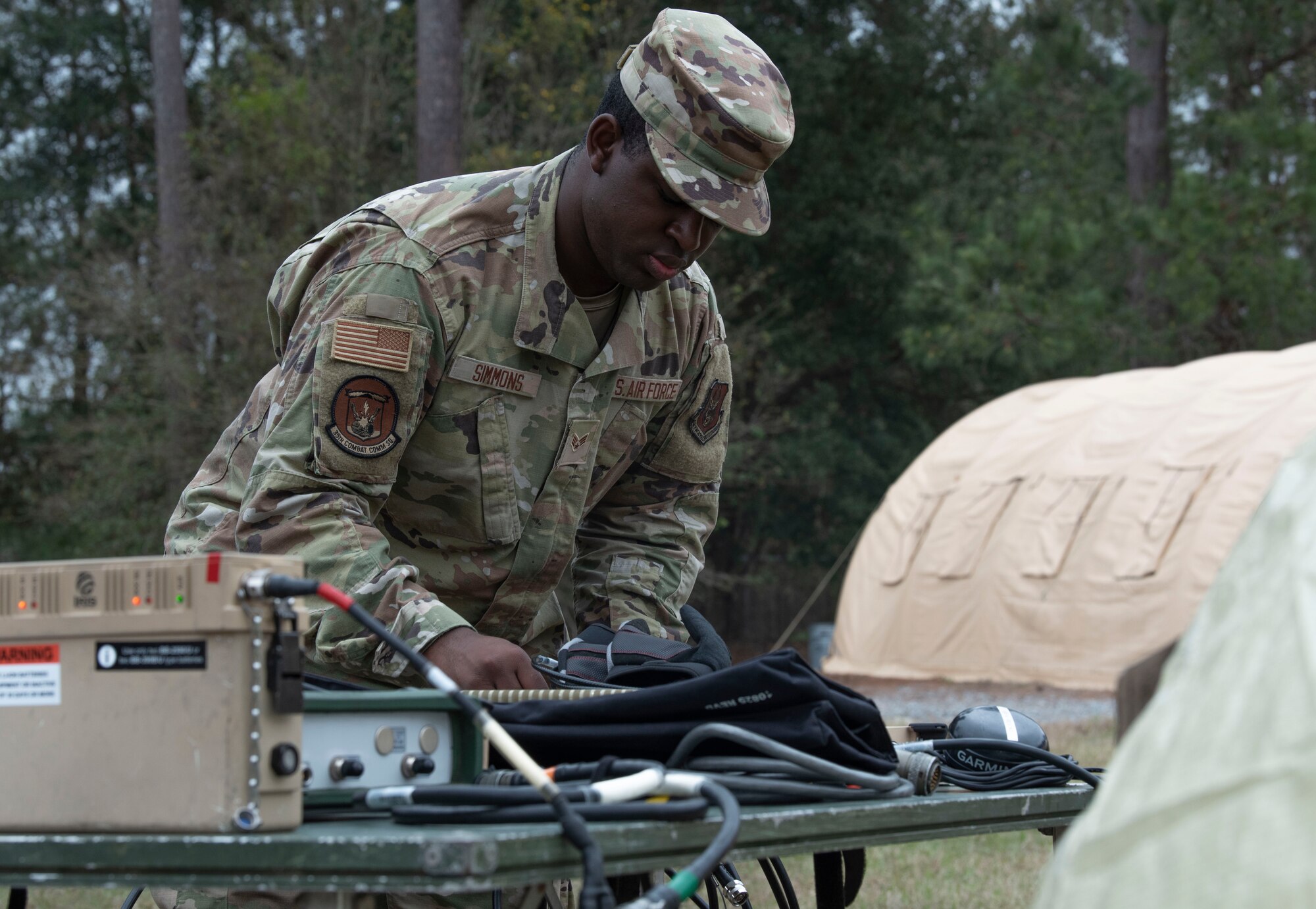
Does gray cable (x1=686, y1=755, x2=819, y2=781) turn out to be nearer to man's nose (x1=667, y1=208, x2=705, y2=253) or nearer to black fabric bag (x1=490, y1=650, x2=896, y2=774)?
black fabric bag (x1=490, y1=650, x2=896, y2=774)

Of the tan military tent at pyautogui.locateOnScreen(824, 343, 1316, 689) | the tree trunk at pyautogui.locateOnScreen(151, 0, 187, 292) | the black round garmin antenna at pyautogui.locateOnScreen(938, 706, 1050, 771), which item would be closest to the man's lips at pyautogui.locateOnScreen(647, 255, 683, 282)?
the black round garmin antenna at pyautogui.locateOnScreen(938, 706, 1050, 771)

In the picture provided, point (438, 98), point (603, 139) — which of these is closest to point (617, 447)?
point (603, 139)

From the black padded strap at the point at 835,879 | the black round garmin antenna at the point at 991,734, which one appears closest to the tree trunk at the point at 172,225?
the black padded strap at the point at 835,879

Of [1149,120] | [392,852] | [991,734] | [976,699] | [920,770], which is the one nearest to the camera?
[392,852]

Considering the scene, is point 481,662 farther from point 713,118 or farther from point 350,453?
point 713,118

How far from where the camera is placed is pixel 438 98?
1294 cm

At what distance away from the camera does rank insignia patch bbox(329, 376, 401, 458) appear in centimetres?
223

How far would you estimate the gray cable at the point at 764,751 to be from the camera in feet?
5.03

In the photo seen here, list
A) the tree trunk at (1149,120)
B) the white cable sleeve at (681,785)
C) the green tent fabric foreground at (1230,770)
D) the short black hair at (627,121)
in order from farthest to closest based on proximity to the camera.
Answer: the tree trunk at (1149,120) → the short black hair at (627,121) → the white cable sleeve at (681,785) → the green tent fabric foreground at (1230,770)

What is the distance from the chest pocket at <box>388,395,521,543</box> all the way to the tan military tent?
10.0 meters

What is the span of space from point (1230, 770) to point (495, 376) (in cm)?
184

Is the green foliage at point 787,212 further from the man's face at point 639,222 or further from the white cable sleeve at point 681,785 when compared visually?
the white cable sleeve at point 681,785

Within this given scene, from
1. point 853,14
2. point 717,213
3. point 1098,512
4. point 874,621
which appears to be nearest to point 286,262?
point 717,213

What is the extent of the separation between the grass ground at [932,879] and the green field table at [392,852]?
2.94 metres
